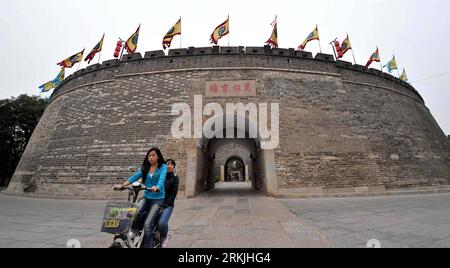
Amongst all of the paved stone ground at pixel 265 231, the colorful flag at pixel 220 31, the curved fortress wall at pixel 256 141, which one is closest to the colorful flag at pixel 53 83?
the curved fortress wall at pixel 256 141

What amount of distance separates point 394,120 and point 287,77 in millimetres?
6801

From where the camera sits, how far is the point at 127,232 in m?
1.90

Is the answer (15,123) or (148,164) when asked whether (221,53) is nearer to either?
(148,164)

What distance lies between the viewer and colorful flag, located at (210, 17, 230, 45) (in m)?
10.8

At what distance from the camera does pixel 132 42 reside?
36.4 feet

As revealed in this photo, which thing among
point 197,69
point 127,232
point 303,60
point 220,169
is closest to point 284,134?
point 303,60

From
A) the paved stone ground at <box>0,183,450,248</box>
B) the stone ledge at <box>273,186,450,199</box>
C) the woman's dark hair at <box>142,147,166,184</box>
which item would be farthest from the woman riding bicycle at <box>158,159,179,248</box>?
the stone ledge at <box>273,186,450,199</box>

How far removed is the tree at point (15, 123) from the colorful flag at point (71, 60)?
9.90 metres

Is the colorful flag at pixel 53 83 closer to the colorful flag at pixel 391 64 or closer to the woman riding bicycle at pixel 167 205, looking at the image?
the woman riding bicycle at pixel 167 205

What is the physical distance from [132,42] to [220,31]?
5.16 meters

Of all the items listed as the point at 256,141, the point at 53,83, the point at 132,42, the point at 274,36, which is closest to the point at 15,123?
the point at 53,83

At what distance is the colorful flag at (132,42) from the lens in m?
11.0
